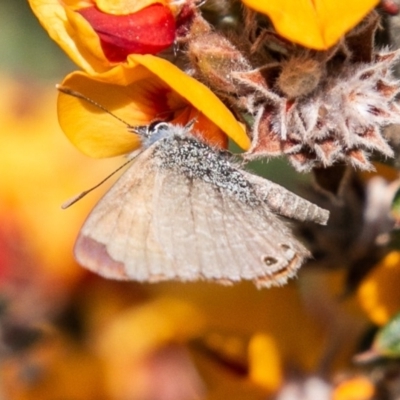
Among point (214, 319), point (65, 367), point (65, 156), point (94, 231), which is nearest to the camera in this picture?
point (94, 231)

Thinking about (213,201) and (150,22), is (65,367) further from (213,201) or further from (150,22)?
(150,22)

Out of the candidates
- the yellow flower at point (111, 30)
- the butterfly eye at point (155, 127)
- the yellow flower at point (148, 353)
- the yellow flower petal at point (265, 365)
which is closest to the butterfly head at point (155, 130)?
the butterfly eye at point (155, 127)

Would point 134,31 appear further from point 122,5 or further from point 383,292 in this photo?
point 383,292

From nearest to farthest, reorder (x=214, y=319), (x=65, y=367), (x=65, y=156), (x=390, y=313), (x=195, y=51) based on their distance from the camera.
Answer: (x=195, y=51)
(x=390, y=313)
(x=214, y=319)
(x=65, y=367)
(x=65, y=156)

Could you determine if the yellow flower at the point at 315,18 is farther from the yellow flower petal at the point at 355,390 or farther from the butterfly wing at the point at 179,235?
the yellow flower petal at the point at 355,390

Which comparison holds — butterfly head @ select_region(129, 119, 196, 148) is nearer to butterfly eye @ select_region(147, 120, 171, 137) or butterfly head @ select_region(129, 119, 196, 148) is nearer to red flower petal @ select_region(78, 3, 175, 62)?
butterfly eye @ select_region(147, 120, 171, 137)

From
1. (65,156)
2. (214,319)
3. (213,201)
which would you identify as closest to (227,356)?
(214,319)

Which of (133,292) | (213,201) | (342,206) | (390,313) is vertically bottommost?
(133,292)

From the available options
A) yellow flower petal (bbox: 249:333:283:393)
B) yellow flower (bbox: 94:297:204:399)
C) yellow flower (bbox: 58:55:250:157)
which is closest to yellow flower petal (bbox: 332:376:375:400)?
yellow flower petal (bbox: 249:333:283:393)
